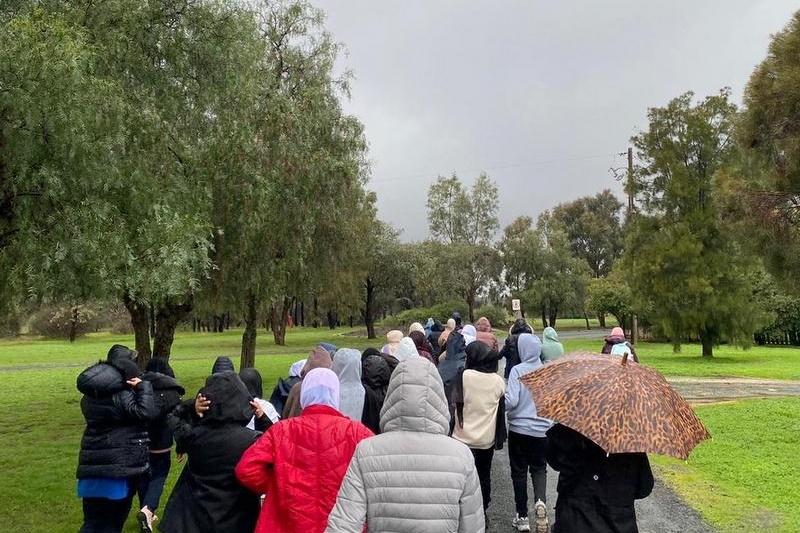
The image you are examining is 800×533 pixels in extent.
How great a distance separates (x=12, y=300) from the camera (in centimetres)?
930

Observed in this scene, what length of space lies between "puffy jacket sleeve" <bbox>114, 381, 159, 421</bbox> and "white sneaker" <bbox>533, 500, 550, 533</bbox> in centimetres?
359

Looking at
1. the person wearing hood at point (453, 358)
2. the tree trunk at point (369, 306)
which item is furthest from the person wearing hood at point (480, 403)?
the tree trunk at point (369, 306)

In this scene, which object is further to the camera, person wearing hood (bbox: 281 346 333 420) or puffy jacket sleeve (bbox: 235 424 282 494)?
person wearing hood (bbox: 281 346 333 420)

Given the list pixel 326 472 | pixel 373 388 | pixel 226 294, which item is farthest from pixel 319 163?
pixel 326 472

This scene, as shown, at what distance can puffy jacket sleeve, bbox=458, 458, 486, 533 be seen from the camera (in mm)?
3037

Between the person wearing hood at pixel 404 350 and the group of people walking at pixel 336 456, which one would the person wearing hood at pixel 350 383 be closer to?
the group of people walking at pixel 336 456

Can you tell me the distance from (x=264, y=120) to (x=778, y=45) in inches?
392

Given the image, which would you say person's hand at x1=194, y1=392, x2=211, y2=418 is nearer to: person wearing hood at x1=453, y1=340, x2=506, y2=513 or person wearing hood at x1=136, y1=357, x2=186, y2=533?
person wearing hood at x1=136, y1=357, x2=186, y2=533

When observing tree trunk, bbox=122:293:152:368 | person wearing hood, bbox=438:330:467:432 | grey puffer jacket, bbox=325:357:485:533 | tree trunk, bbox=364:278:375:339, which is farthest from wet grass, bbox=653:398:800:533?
tree trunk, bbox=364:278:375:339

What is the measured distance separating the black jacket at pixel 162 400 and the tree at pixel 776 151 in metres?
9.69

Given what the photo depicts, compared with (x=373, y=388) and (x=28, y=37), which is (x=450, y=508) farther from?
(x=28, y=37)

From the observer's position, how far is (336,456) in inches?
136

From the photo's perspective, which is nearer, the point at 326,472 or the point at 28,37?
the point at 326,472

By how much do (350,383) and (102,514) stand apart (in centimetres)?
216
